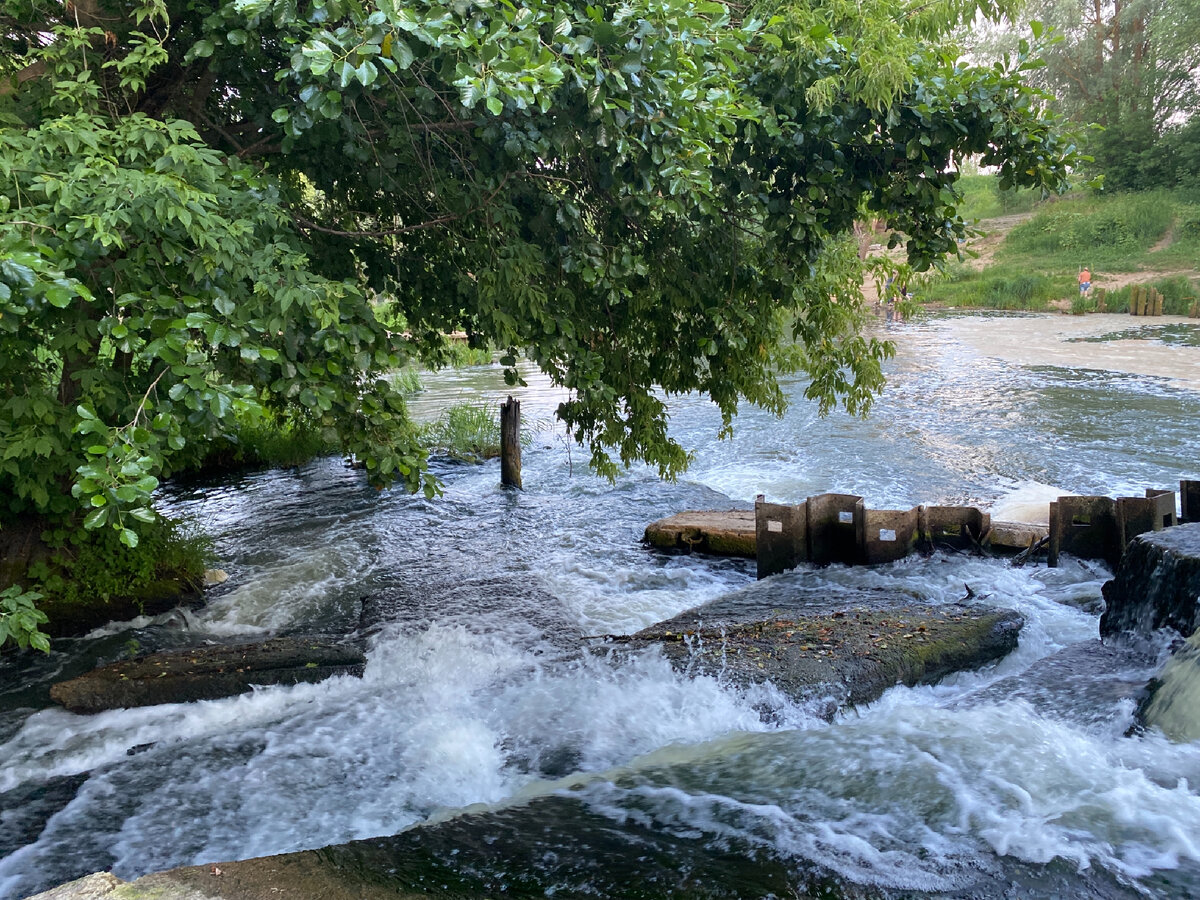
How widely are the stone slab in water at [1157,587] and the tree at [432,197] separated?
263 centimetres

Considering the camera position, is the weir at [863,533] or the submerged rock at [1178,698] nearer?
the submerged rock at [1178,698]

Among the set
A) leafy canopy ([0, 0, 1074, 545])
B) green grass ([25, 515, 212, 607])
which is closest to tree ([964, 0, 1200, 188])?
leafy canopy ([0, 0, 1074, 545])

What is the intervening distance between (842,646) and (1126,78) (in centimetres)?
4310

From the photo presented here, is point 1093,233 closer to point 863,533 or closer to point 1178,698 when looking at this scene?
point 863,533

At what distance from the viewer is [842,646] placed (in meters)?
6.17

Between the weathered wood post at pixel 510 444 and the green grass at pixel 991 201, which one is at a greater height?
the green grass at pixel 991 201

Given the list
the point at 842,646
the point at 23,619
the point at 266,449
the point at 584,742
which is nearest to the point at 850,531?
the point at 842,646

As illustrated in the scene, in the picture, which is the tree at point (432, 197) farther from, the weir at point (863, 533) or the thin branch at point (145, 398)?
the weir at point (863, 533)

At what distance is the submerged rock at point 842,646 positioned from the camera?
5.86m

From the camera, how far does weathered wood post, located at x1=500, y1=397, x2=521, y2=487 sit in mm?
12336

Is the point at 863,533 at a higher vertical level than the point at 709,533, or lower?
higher

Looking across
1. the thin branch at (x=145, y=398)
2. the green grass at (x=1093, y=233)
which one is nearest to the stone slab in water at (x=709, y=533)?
the thin branch at (x=145, y=398)

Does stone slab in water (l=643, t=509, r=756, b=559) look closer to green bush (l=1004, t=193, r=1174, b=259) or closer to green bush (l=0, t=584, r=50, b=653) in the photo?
green bush (l=0, t=584, r=50, b=653)

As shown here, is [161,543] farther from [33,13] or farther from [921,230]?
[921,230]
